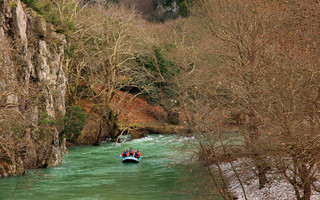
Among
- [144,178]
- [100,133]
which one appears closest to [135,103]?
[100,133]

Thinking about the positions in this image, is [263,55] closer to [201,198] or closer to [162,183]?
[201,198]

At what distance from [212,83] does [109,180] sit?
6960mm

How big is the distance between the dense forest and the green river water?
1235mm

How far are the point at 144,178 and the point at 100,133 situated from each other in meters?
11.8

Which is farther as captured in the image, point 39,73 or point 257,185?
point 39,73

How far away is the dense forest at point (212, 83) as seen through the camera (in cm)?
884

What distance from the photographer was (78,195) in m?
15.4

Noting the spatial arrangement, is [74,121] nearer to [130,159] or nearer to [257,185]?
[130,159]

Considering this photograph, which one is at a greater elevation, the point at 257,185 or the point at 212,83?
the point at 212,83

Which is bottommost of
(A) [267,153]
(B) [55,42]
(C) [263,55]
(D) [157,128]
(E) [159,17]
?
(D) [157,128]

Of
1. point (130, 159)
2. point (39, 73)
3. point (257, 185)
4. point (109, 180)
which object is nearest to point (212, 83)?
point (257, 185)

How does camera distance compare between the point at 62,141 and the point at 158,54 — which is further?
the point at 158,54

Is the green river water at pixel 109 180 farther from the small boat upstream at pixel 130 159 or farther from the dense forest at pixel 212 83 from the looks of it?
the dense forest at pixel 212 83

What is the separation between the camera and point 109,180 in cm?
1820
